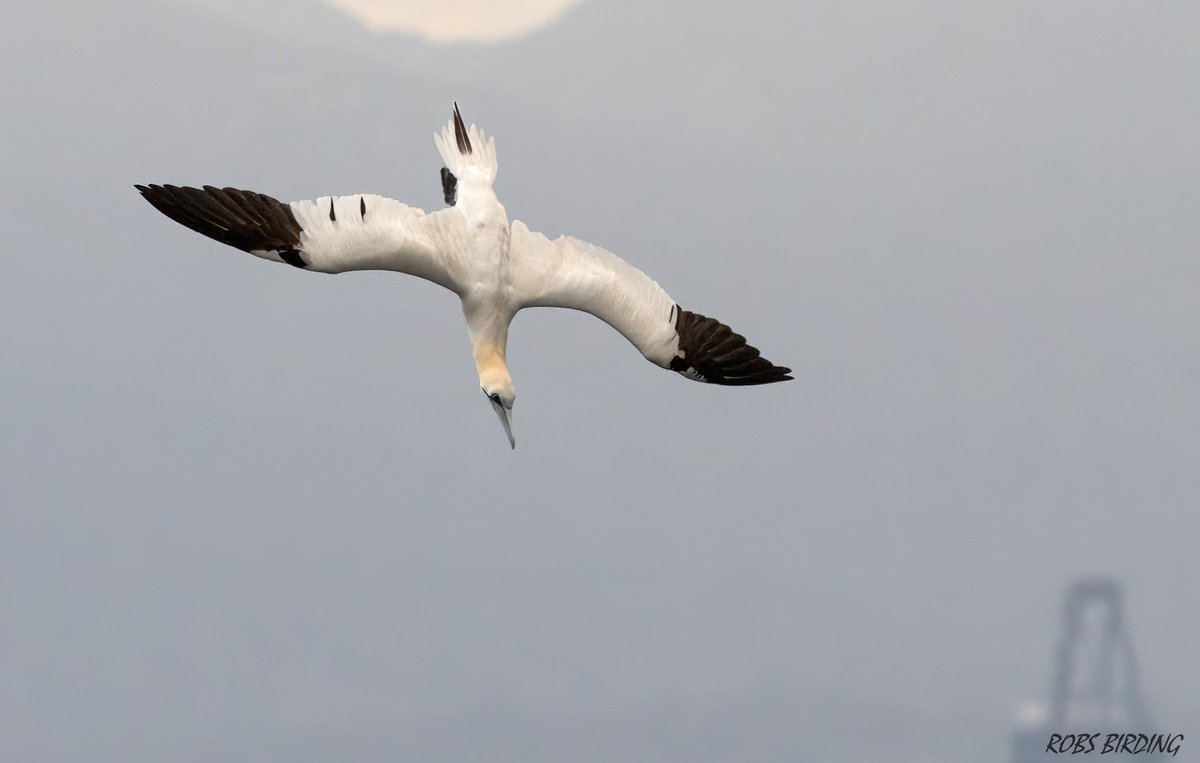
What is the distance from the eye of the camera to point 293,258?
1304 cm

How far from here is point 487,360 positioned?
556 inches

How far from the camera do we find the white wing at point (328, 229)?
1280cm

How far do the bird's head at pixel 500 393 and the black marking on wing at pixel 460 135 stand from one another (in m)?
1.99

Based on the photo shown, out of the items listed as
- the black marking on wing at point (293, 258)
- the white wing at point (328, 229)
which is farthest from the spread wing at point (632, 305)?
the black marking on wing at point (293, 258)

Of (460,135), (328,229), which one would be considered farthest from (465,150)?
(328,229)

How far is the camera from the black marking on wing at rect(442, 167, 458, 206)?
14.6 m

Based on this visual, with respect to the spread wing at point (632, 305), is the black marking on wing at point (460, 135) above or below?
above

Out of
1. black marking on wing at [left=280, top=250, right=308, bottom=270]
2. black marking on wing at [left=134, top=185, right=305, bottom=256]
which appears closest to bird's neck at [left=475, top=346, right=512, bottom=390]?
black marking on wing at [left=280, top=250, right=308, bottom=270]

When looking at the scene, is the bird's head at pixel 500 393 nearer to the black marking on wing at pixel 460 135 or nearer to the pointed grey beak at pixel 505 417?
the pointed grey beak at pixel 505 417

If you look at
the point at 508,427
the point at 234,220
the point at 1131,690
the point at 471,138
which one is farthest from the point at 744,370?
the point at 1131,690

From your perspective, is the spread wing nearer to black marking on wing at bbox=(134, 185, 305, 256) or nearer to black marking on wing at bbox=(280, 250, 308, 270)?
black marking on wing at bbox=(280, 250, 308, 270)

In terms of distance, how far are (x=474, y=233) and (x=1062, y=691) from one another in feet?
38.3

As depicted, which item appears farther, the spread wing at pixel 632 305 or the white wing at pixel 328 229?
the spread wing at pixel 632 305

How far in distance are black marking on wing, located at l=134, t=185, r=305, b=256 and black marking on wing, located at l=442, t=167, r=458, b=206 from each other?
6.33ft
